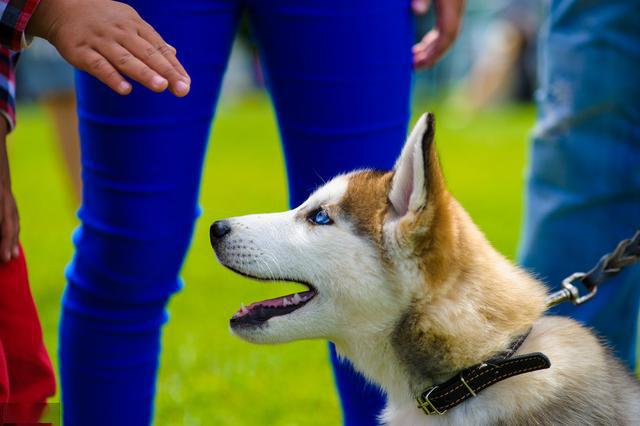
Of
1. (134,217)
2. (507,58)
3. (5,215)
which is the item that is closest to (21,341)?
(5,215)

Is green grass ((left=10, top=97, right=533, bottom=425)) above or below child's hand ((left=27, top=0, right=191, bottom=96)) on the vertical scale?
below

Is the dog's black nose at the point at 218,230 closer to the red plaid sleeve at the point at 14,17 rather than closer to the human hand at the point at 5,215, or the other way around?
the human hand at the point at 5,215

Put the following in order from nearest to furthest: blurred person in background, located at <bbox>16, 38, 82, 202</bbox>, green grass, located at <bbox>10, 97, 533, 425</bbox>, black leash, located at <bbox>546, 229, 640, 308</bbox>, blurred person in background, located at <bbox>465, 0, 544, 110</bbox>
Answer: black leash, located at <bbox>546, 229, 640, 308</bbox>, green grass, located at <bbox>10, 97, 533, 425</bbox>, blurred person in background, located at <bbox>16, 38, 82, 202</bbox>, blurred person in background, located at <bbox>465, 0, 544, 110</bbox>

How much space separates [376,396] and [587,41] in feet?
4.75

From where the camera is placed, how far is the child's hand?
1.95 metres

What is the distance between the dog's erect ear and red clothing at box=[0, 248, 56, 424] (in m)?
0.94

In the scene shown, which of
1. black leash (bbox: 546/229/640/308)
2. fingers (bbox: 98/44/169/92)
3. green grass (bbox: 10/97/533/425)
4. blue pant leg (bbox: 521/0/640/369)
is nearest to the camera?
fingers (bbox: 98/44/169/92)

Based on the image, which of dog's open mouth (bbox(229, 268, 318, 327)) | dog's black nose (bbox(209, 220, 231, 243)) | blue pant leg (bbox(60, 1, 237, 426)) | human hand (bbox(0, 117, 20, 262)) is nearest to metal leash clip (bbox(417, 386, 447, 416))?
dog's open mouth (bbox(229, 268, 318, 327))

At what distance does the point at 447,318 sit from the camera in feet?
7.32

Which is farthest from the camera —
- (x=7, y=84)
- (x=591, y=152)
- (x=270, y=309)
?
(x=591, y=152)

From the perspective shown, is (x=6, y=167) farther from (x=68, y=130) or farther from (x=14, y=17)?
(x=68, y=130)

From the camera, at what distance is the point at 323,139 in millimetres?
2545

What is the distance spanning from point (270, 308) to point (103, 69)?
2.56ft

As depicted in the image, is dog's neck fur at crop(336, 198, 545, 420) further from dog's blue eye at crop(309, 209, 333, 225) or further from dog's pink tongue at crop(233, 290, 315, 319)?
dog's blue eye at crop(309, 209, 333, 225)
